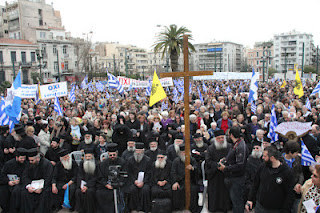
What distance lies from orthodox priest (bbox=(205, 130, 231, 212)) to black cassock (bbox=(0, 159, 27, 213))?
4251mm

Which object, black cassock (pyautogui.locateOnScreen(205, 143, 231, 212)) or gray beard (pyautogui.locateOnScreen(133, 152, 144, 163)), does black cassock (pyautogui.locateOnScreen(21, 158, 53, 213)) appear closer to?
gray beard (pyautogui.locateOnScreen(133, 152, 144, 163))

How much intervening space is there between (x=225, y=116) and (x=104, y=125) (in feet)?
12.7

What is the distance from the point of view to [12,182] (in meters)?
6.67

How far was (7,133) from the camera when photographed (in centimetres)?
838

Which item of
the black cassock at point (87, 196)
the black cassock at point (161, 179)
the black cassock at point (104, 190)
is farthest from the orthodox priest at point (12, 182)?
the black cassock at point (161, 179)

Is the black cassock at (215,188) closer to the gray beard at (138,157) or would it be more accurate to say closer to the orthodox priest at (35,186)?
the gray beard at (138,157)

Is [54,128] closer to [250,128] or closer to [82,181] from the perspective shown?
[82,181]

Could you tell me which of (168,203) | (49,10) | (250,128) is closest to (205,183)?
(168,203)

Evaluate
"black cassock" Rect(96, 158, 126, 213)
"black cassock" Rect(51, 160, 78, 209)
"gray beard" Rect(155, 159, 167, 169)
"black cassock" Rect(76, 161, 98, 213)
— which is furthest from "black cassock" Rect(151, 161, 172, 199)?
"black cassock" Rect(51, 160, 78, 209)

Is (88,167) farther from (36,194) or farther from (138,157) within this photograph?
(36,194)

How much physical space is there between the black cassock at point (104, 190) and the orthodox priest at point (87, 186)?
120 millimetres

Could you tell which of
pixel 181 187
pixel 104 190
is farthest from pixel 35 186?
pixel 181 187

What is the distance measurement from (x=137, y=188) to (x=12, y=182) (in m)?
2.86

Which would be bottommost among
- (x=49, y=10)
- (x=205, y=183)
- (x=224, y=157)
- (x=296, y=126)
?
(x=205, y=183)
